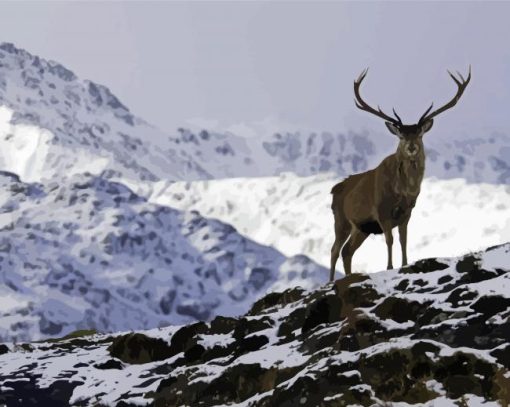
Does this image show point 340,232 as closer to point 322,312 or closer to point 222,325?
point 222,325

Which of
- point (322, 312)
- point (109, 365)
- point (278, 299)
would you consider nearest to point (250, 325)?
point (322, 312)

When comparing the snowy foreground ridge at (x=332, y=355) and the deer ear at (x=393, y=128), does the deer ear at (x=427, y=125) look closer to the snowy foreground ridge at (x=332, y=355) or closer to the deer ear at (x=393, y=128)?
the deer ear at (x=393, y=128)

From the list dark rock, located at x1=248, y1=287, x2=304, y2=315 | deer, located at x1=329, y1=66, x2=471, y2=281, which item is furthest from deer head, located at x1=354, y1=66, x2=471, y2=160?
dark rock, located at x1=248, y1=287, x2=304, y2=315

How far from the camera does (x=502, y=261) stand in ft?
58.1

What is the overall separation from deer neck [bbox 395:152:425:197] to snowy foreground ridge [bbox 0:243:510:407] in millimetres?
2143

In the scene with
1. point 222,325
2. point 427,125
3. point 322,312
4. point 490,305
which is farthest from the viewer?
point 222,325

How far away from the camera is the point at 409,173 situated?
68.0 ft

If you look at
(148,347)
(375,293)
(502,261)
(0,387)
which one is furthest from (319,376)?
(0,387)

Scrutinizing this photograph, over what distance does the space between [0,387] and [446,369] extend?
10.8m

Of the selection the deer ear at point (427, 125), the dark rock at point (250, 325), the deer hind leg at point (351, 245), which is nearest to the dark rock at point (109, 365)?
the dark rock at point (250, 325)

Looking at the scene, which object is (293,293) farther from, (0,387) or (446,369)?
(446,369)

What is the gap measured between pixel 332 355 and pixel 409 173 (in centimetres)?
654

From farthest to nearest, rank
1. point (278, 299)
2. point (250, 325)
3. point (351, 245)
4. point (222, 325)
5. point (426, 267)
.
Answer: point (278, 299) → point (351, 245) → point (222, 325) → point (250, 325) → point (426, 267)

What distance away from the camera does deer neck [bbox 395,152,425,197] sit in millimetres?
20641
